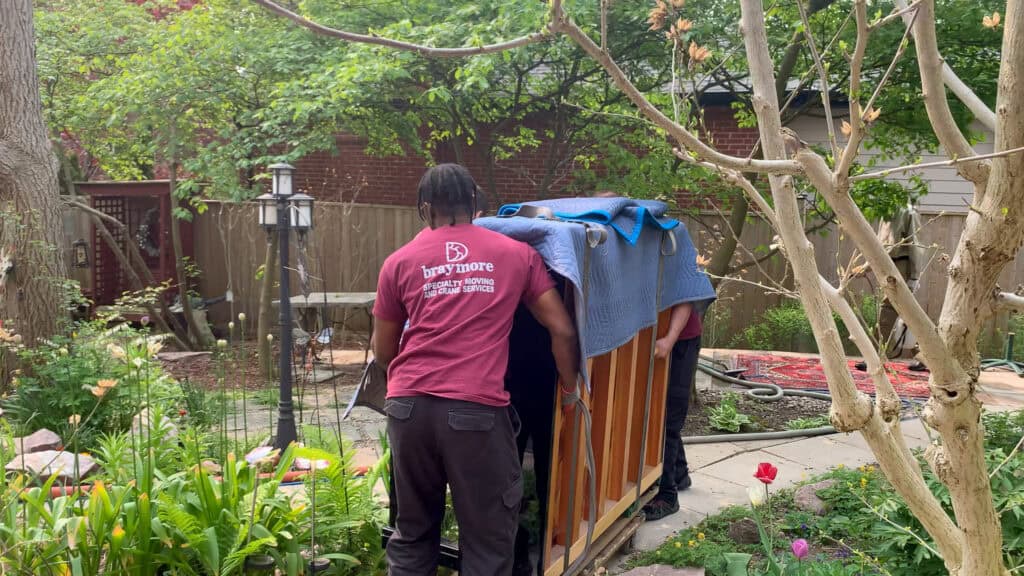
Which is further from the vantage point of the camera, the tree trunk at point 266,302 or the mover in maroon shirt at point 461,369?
the tree trunk at point 266,302

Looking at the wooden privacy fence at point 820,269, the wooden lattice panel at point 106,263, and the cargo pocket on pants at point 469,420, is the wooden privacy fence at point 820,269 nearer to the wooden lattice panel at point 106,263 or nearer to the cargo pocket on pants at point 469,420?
the cargo pocket on pants at point 469,420

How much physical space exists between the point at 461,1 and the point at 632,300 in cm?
478

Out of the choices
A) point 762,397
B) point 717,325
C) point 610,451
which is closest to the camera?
point 610,451

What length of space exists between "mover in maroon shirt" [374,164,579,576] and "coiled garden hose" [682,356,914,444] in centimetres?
302

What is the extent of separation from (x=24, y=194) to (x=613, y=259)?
494 centimetres

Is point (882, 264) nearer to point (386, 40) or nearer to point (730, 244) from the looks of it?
point (386, 40)

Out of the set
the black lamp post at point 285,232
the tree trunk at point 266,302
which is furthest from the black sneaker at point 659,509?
the tree trunk at point 266,302

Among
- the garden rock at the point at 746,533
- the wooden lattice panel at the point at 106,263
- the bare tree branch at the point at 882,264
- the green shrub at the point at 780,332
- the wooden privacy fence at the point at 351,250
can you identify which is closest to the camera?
the bare tree branch at the point at 882,264

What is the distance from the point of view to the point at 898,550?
353 centimetres

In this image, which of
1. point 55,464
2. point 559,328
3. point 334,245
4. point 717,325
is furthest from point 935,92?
point 334,245

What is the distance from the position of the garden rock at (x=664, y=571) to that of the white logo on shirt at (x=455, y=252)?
5.71 feet

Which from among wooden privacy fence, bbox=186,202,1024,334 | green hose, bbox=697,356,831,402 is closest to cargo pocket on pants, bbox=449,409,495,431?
green hose, bbox=697,356,831,402

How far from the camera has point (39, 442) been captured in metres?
4.95

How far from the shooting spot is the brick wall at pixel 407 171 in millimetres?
11586
